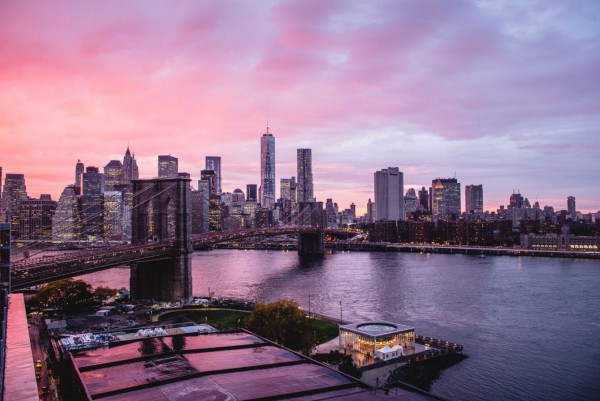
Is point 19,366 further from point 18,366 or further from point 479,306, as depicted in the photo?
point 479,306

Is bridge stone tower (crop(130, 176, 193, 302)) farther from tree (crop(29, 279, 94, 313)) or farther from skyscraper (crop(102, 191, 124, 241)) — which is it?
skyscraper (crop(102, 191, 124, 241))

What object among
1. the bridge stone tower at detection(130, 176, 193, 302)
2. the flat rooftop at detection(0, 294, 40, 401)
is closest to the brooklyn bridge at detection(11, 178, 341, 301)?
the bridge stone tower at detection(130, 176, 193, 302)

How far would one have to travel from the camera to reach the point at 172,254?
1513 inches

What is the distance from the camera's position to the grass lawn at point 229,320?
3036 centimetres

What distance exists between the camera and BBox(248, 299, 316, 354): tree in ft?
83.1

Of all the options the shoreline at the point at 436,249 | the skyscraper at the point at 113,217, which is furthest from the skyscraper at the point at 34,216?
the shoreline at the point at 436,249

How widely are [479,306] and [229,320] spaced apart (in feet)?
66.4

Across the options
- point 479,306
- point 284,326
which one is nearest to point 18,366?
point 284,326

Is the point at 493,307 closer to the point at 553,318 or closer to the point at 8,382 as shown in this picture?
the point at 553,318

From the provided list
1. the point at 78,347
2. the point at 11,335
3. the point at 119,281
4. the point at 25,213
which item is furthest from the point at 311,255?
the point at 25,213

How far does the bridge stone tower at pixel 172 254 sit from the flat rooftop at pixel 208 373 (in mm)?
20057

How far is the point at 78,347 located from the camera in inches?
750

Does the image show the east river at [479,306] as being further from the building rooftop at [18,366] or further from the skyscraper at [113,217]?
the skyscraper at [113,217]

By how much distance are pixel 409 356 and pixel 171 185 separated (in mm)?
23095
